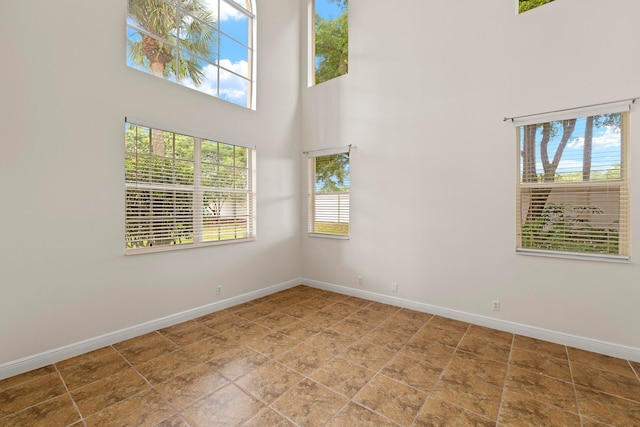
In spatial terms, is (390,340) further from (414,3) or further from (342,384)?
(414,3)

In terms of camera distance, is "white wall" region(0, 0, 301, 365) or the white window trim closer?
"white wall" region(0, 0, 301, 365)

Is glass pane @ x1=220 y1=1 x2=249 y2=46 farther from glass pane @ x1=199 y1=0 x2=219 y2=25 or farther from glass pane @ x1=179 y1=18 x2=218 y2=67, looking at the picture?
glass pane @ x1=179 y1=18 x2=218 y2=67

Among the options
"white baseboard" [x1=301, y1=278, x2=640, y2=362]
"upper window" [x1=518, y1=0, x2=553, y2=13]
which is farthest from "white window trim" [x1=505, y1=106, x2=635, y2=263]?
Answer: "upper window" [x1=518, y1=0, x2=553, y2=13]

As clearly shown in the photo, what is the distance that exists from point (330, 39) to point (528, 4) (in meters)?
2.70

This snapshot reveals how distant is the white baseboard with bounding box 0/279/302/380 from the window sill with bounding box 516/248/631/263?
3455mm

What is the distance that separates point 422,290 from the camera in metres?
3.69

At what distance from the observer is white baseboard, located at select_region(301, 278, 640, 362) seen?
2.57 metres

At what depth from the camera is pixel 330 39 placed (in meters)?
4.70

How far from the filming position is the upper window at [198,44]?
3.08 meters

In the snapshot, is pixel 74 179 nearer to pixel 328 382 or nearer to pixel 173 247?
pixel 173 247

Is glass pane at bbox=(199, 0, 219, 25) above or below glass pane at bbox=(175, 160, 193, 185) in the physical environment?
above

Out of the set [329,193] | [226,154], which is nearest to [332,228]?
[329,193]

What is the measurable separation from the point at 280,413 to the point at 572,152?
341 centimetres

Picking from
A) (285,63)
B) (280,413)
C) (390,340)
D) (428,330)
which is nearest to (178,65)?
(285,63)
